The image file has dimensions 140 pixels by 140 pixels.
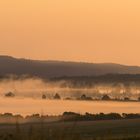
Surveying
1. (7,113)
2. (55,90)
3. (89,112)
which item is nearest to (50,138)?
(7,113)

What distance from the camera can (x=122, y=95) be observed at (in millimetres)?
Result: 53219

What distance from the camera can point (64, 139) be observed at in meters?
20.8

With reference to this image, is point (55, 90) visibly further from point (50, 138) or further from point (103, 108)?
point (50, 138)

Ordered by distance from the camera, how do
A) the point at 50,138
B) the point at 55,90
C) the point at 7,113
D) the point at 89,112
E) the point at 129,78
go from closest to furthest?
the point at 50,138 → the point at 7,113 → the point at 89,112 → the point at 55,90 → the point at 129,78

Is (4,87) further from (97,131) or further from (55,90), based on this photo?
(97,131)

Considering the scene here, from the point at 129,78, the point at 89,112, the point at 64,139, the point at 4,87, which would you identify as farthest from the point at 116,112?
the point at 64,139

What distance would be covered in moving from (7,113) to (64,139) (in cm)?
1915

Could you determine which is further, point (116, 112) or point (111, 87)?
point (111, 87)

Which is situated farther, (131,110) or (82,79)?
(82,79)

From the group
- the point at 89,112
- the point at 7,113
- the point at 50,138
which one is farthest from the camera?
the point at 89,112

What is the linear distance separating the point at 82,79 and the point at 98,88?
22.1 ft

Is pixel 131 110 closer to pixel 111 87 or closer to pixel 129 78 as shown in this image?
pixel 111 87

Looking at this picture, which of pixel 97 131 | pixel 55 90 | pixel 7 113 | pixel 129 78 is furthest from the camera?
pixel 129 78

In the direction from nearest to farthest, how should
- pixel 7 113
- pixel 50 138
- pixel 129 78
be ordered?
pixel 50 138 → pixel 7 113 → pixel 129 78
